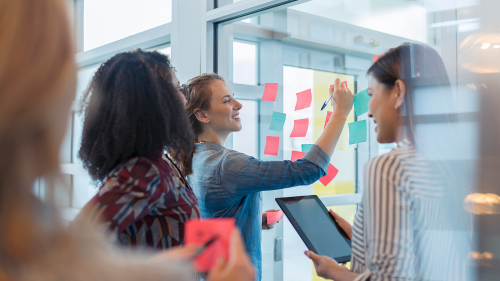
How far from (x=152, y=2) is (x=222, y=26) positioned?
80 cm

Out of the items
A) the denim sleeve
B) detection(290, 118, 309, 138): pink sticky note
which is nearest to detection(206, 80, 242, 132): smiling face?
the denim sleeve

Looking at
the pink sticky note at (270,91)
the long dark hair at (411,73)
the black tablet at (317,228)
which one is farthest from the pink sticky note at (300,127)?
the long dark hair at (411,73)

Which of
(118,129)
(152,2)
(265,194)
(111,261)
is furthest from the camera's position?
(152,2)

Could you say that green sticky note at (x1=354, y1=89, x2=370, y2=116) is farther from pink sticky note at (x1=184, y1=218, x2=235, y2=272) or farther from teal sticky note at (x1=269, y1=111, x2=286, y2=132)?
pink sticky note at (x1=184, y1=218, x2=235, y2=272)

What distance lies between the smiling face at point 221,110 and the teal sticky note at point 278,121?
34 cm

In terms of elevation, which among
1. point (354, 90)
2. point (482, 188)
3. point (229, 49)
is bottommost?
point (482, 188)

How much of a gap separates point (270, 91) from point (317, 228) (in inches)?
36.6

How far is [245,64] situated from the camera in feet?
6.34

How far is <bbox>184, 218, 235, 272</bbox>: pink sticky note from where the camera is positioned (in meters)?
0.52

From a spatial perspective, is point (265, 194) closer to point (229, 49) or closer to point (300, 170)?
point (300, 170)

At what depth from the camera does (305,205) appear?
1.14 m

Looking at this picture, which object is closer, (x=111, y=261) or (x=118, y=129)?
(x=111, y=261)

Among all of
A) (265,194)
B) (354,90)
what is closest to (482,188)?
(354,90)

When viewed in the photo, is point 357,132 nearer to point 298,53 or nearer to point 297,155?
point 297,155
